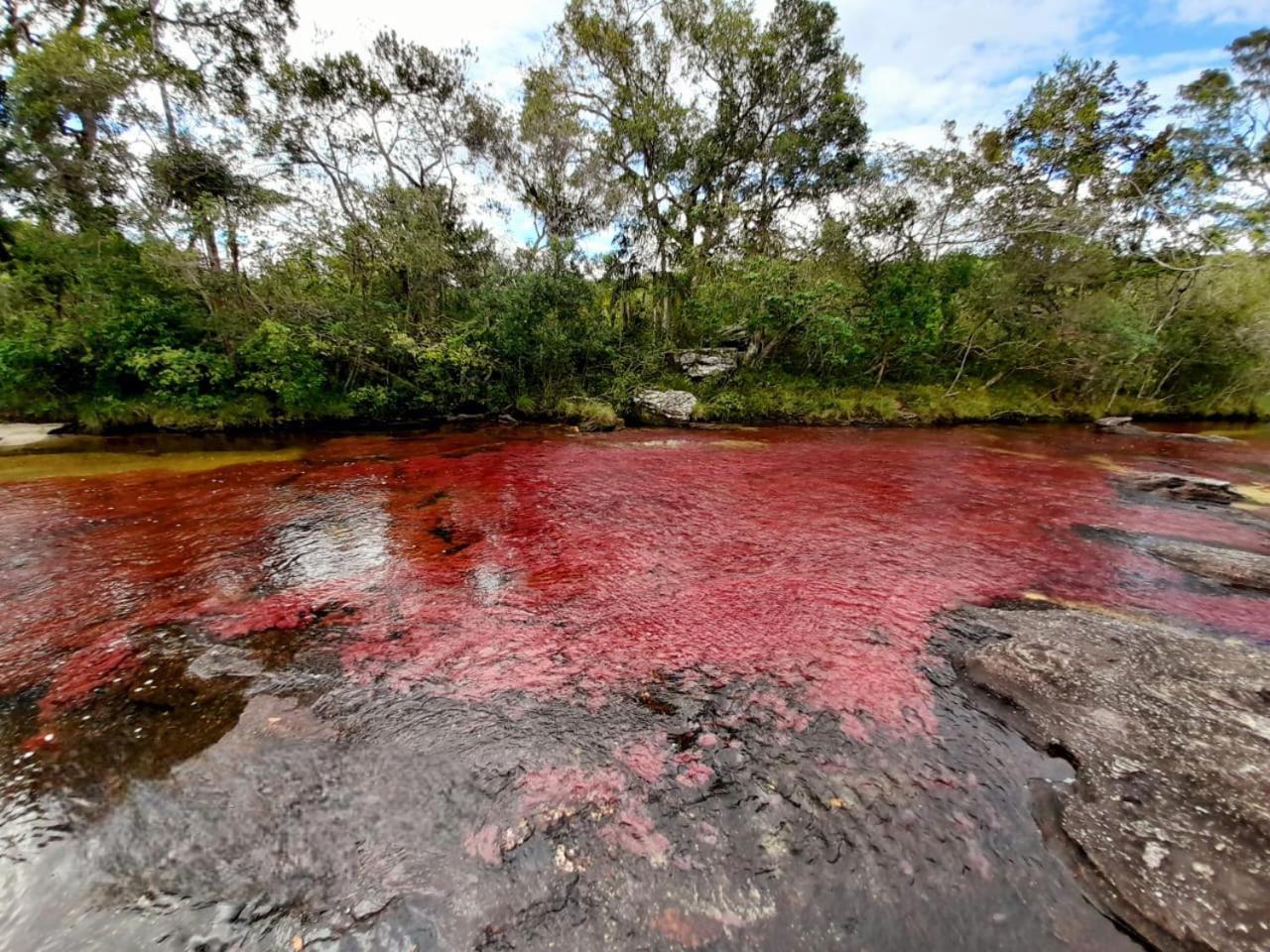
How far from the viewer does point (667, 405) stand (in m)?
16.3

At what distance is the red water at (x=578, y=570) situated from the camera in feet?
12.1

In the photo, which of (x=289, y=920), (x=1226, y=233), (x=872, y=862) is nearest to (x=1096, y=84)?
(x=1226, y=233)

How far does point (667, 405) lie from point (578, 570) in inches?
455

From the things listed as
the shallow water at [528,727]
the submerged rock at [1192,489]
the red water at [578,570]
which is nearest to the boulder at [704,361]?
the red water at [578,570]

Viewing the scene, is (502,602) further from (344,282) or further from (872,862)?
(344,282)

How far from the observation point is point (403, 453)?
11008mm

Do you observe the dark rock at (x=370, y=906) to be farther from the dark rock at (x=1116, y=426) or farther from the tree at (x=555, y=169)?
the dark rock at (x=1116, y=426)

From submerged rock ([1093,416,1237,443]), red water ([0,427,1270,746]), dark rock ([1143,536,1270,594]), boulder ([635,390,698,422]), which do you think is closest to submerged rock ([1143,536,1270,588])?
dark rock ([1143,536,1270,594])

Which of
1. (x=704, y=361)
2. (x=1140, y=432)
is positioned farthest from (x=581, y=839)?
(x=1140, y=432)

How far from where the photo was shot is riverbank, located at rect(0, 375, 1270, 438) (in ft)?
42.8

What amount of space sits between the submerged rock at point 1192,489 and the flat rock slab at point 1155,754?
6384mm

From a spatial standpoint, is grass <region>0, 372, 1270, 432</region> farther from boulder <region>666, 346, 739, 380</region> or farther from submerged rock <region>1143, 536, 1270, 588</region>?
submerged rock <region>1143, 536, 1270, 588</region>

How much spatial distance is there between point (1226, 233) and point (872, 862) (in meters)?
→ 20.1

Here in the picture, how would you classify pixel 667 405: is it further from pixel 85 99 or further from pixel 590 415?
pixel 85 99
